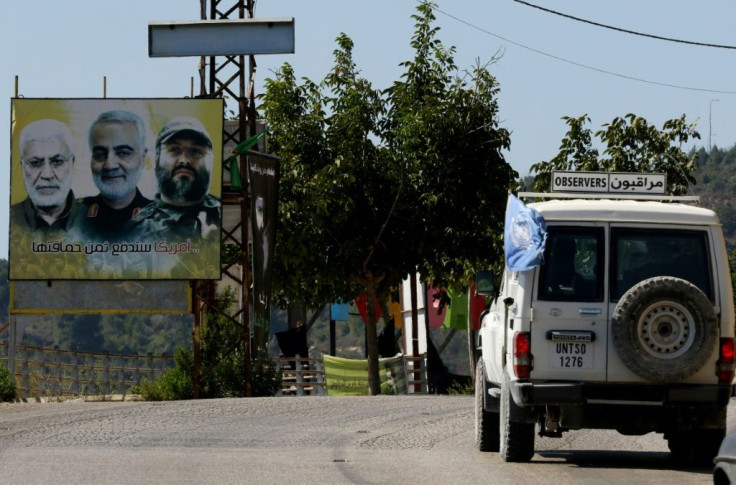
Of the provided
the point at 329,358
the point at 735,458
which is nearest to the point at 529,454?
the point at 735,458

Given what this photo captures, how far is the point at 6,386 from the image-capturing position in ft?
96.4

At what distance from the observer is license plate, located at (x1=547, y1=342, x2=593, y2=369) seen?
1243cm

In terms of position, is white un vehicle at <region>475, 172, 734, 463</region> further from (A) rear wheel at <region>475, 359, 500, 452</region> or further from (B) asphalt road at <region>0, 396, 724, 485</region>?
(A) rear wheel at <region>475, 359, 500, 452</region>

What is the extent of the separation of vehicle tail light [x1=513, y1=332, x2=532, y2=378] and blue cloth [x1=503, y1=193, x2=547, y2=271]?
600 millimetres

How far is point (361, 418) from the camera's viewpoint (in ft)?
64.7

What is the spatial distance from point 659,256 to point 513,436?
2.11 meters

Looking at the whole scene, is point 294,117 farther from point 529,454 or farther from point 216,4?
point 529,454

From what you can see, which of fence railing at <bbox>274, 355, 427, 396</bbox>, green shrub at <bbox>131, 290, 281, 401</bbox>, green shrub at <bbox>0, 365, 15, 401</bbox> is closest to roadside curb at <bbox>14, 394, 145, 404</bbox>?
green shrub at <bbox>0, 365, 15, 401</bbox>

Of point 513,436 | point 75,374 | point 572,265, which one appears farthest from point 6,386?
point 572,265

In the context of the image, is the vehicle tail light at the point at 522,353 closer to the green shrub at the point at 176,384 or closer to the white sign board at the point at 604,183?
the white sign board at the point at 604,183

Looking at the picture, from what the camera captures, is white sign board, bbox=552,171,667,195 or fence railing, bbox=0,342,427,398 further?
fence railing, bbox=0,342,427,398

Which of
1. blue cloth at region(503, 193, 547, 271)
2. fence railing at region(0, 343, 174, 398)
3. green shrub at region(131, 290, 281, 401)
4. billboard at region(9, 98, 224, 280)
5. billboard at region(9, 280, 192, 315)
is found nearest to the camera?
blue cloth at region(503, 193, 547, 271)

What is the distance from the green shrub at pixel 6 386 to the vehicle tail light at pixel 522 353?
18995 mm

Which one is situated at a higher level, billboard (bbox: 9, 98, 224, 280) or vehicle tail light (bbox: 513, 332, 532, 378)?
billboard (bbox: 9, 98, 224, 280)
